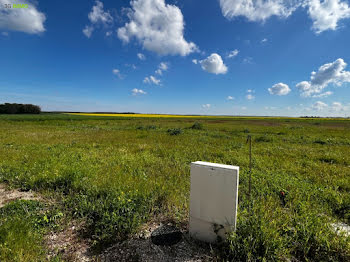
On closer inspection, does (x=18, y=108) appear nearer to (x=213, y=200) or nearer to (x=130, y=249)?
(x=130, y=249)

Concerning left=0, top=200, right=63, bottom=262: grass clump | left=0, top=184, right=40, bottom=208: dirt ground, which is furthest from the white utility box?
left=0, top=184, right=40, bottom=208: dirt ground

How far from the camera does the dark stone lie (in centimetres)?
219

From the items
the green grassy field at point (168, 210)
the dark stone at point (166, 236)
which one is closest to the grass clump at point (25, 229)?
the green grassy field at point (168, 210)

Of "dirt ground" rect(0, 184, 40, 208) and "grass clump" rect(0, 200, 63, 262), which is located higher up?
"grass clump" rect(0, 200, 63, 262)

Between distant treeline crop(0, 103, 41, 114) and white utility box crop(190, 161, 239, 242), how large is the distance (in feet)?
284

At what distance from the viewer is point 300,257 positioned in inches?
77.8

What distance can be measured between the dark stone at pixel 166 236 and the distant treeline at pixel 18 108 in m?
86.1

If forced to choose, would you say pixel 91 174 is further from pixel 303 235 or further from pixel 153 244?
pixel 303 235

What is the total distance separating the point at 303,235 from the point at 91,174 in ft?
15.0

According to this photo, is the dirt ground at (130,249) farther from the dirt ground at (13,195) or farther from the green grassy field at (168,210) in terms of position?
the dirt ground at (13,195)

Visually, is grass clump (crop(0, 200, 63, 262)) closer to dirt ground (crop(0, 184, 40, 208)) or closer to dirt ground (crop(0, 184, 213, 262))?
dirt ground (crop(0, 184, 213, 262))

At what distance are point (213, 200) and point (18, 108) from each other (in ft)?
290

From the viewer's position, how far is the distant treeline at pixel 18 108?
2386 inches

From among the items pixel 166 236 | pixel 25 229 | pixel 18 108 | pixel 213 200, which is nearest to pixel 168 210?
pixel 166 236
